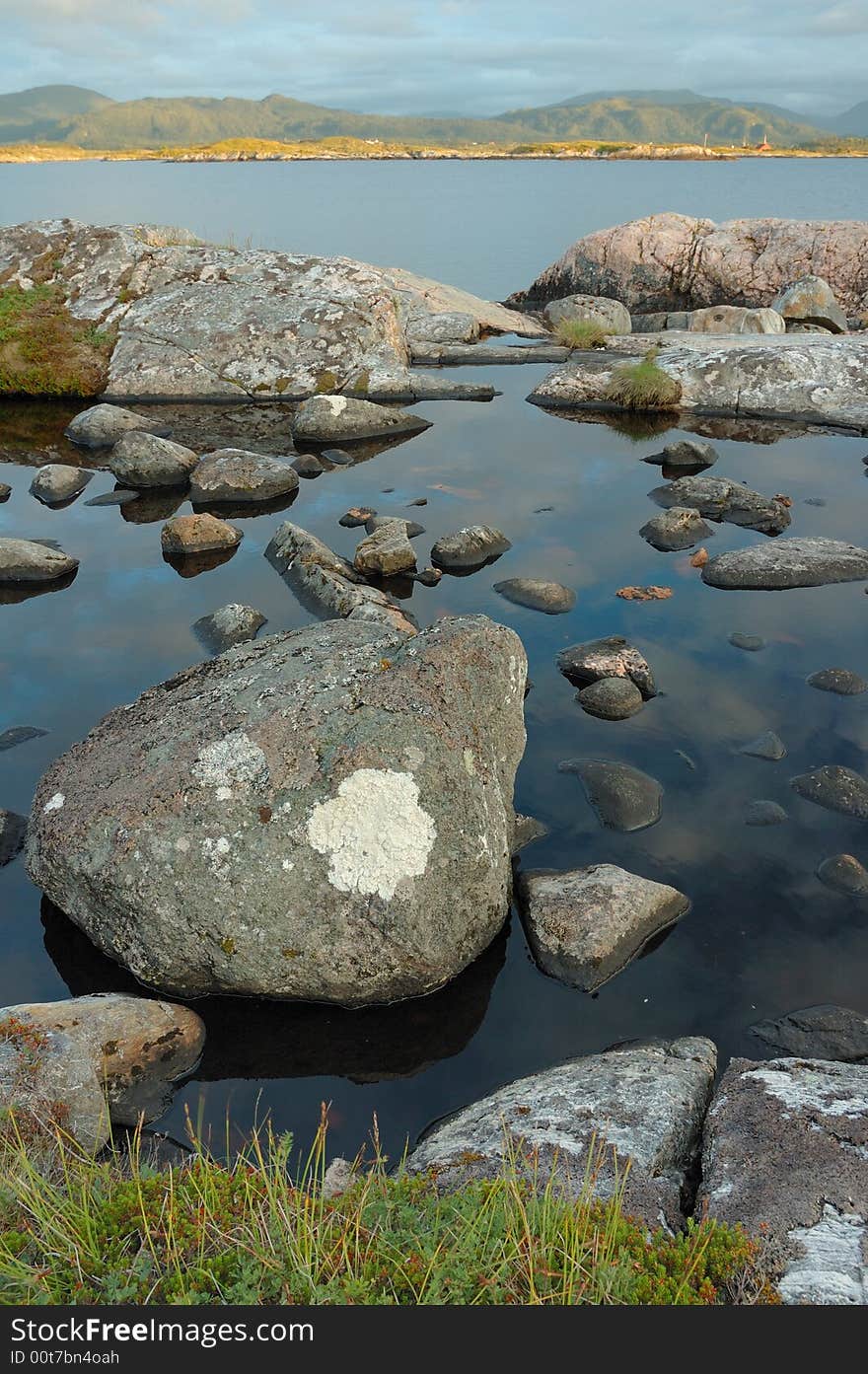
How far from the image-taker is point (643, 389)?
20641 mm

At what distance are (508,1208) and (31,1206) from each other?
6.65 feet

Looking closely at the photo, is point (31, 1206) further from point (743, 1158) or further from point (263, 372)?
point (263, 372)

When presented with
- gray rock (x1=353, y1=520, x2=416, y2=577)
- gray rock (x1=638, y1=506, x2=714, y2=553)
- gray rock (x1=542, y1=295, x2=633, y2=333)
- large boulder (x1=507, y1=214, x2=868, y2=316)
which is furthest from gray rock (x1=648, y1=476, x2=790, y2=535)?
large boulder (x1=507, y1=214, x2=868, y2=316)

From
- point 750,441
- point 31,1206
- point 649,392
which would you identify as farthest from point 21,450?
point 31,1206

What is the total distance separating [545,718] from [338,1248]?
651 cm

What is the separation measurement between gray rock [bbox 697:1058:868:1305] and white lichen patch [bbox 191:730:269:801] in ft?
12.3

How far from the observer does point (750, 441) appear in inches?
746

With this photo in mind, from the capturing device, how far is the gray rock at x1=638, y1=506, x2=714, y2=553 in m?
14.2

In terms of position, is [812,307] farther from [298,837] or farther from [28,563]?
[298,837]

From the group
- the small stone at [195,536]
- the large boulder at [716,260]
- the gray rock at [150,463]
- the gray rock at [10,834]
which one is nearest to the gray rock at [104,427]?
the gray rock at [150,463]

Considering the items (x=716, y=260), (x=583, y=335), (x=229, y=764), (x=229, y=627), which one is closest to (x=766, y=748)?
(x=229, y=764)

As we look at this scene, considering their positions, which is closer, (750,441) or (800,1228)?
(800,1228)

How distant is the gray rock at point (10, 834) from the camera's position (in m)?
8.12

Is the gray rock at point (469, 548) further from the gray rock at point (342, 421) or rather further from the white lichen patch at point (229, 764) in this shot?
the white lichen patch at point (229, 764)
